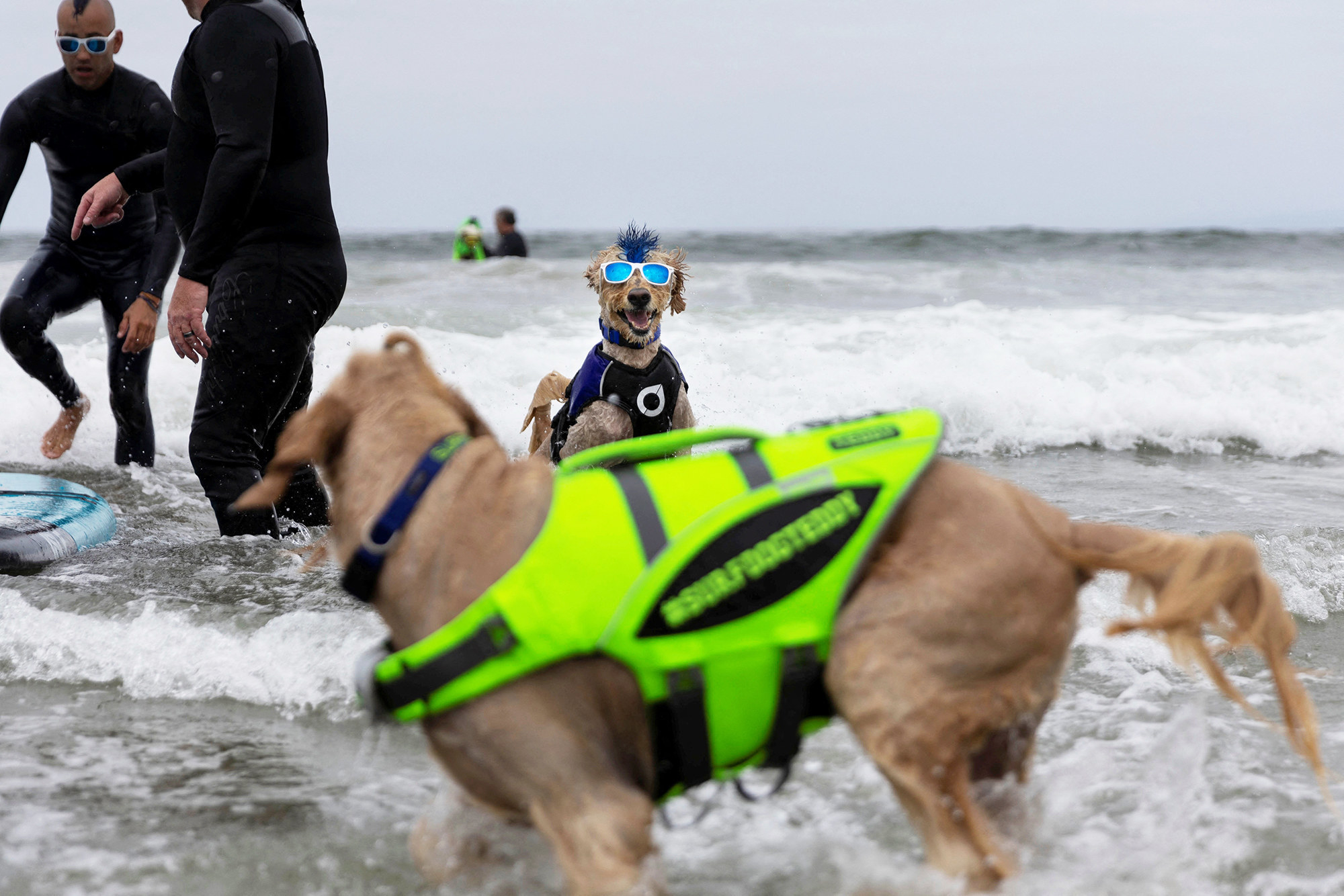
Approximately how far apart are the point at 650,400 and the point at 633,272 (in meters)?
0.60

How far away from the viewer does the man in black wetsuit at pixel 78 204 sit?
6098 millimetres

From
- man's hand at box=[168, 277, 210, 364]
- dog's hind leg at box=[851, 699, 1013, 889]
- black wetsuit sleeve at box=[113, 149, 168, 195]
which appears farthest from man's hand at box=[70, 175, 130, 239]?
dog's hind leg at box=[851, 699, 1013, 889]

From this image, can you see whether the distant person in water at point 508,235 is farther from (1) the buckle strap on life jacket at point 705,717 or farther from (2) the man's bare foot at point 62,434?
(1) the buckle strap on life jacket at point 705,717

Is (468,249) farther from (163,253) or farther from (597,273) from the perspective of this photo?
(597,273)

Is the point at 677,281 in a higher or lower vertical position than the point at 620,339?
higher

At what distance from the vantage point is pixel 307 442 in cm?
203

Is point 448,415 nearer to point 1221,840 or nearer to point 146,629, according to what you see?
point 1221,840

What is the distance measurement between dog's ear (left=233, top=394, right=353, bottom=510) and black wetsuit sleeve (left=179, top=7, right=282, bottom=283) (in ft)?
7.28

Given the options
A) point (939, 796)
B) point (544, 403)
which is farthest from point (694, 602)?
point (544, 403)

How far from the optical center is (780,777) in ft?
6.81

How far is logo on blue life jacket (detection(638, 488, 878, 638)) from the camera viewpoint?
1876 millimetres

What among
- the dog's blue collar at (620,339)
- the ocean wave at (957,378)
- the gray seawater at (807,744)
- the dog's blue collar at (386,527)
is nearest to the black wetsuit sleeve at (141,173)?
the gray seawater at (807,744)

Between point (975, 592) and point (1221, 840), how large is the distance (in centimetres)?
131

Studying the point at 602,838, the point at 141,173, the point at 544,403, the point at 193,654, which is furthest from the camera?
the point at 544,403
